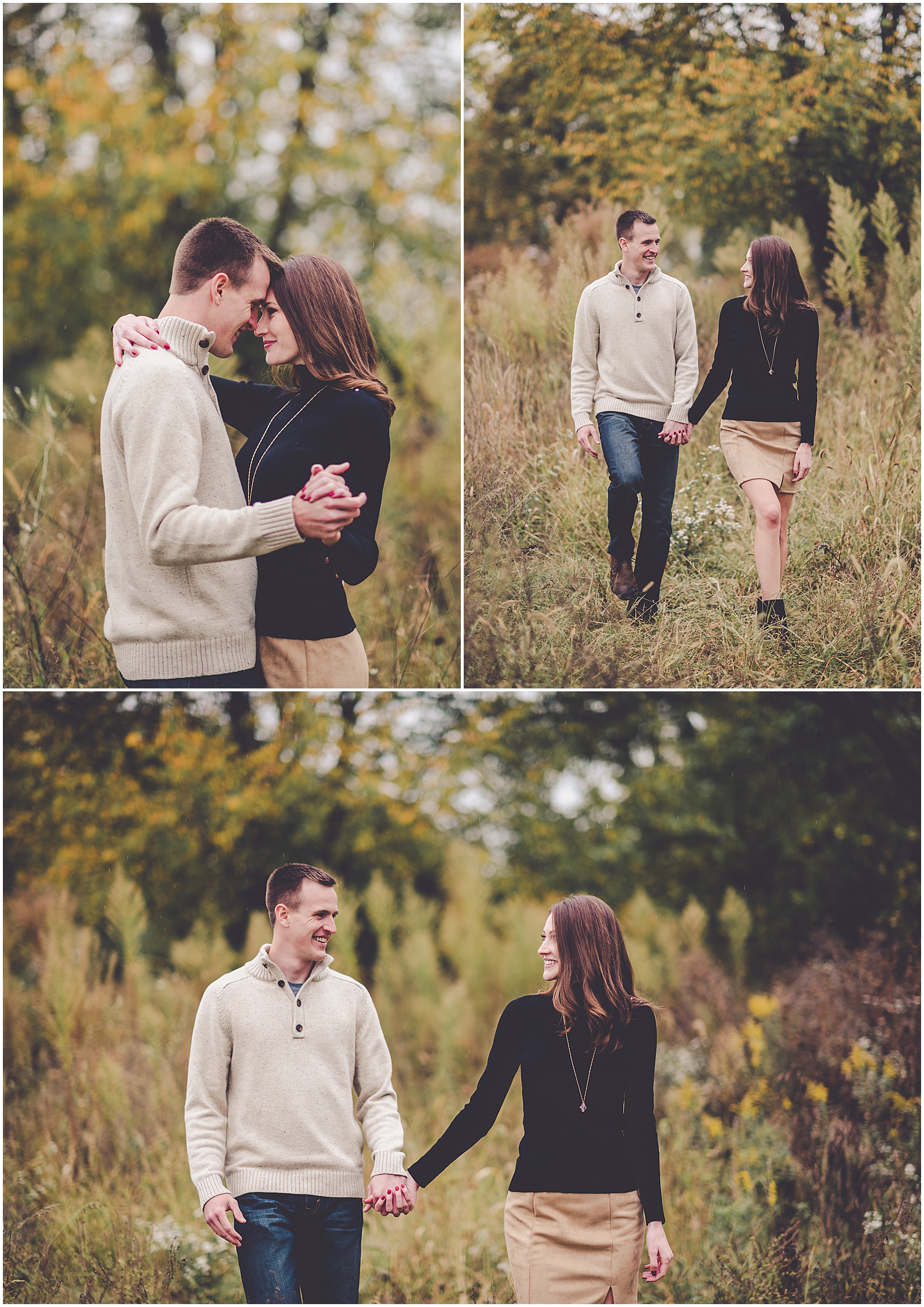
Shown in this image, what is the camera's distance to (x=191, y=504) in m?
3.49

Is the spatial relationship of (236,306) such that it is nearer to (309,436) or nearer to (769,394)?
(309,436)

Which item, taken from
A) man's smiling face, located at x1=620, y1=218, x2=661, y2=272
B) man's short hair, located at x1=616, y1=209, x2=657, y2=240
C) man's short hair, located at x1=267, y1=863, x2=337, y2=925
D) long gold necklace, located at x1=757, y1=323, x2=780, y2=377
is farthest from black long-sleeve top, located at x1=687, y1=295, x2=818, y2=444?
man's short hair, located at x1=267, y1=863, x2=337, y2=925

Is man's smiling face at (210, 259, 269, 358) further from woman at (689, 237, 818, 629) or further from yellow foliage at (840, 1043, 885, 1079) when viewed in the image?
yellow foliage at (840, 1043, 885, 1079)

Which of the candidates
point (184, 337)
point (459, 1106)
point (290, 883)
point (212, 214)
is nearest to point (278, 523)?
point (184, 337)

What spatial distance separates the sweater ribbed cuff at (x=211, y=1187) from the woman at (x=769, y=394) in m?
3.04

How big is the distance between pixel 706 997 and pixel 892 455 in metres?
3.61

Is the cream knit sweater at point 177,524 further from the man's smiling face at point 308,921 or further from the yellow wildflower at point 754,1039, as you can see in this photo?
the yellow wildflower at point 754,1039

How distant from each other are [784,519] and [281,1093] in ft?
10.1

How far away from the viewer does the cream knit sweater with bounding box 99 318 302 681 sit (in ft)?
11.4

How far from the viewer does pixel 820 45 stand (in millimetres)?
5141

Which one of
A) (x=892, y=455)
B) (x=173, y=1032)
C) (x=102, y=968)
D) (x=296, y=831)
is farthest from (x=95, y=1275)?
(x=892, y=455)

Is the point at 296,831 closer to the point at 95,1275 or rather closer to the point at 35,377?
the point at 95,1275

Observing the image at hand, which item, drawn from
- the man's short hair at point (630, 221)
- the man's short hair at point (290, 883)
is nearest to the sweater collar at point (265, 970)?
the man's short hair at point (290, 883)

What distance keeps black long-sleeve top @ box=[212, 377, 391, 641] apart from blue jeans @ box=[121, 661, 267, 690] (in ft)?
0.58
